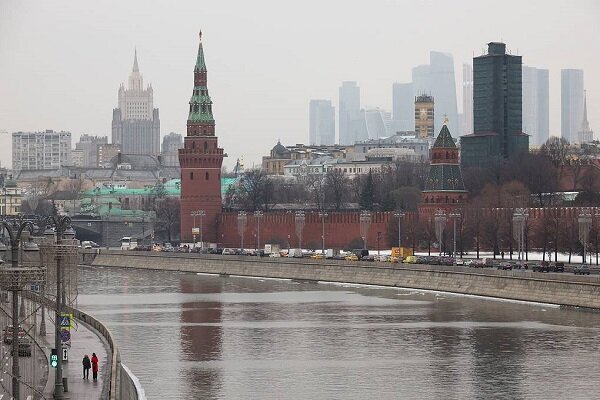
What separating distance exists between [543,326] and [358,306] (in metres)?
14.3

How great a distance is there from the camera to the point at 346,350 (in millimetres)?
57844

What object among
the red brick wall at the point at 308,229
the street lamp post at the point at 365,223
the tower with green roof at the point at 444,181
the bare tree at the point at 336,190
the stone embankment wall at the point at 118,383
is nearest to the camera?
the stone embankment wall at the point at 118,383

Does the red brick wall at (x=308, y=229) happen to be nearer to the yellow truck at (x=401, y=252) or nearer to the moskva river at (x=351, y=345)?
the yellow truck at (x=401, y=252)

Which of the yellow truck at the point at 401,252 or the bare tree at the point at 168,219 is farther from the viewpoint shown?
the bare tree at the point at 168,219

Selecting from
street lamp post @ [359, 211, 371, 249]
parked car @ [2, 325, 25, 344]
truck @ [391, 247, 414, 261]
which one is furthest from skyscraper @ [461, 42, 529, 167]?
parked car @ [2, 325, 25, 344]

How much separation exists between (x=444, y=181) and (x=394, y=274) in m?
31.3

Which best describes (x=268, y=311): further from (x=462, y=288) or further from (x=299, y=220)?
(x=299, y=220)

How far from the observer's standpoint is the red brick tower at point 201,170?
447ft

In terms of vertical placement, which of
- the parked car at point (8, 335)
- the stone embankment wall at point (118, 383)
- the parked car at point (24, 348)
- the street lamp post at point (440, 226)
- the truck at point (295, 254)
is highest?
the street lamp post at point (440, 226)

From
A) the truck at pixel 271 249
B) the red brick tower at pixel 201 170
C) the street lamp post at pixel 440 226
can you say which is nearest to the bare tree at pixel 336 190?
the red brick tower at pixel 201 170

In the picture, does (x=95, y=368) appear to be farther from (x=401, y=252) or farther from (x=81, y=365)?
(x=401, y=252)

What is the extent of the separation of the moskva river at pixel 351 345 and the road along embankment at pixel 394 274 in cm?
120

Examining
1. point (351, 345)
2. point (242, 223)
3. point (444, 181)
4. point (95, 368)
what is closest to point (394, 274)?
point (444, 181)

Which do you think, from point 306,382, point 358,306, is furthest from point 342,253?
point 306,382
